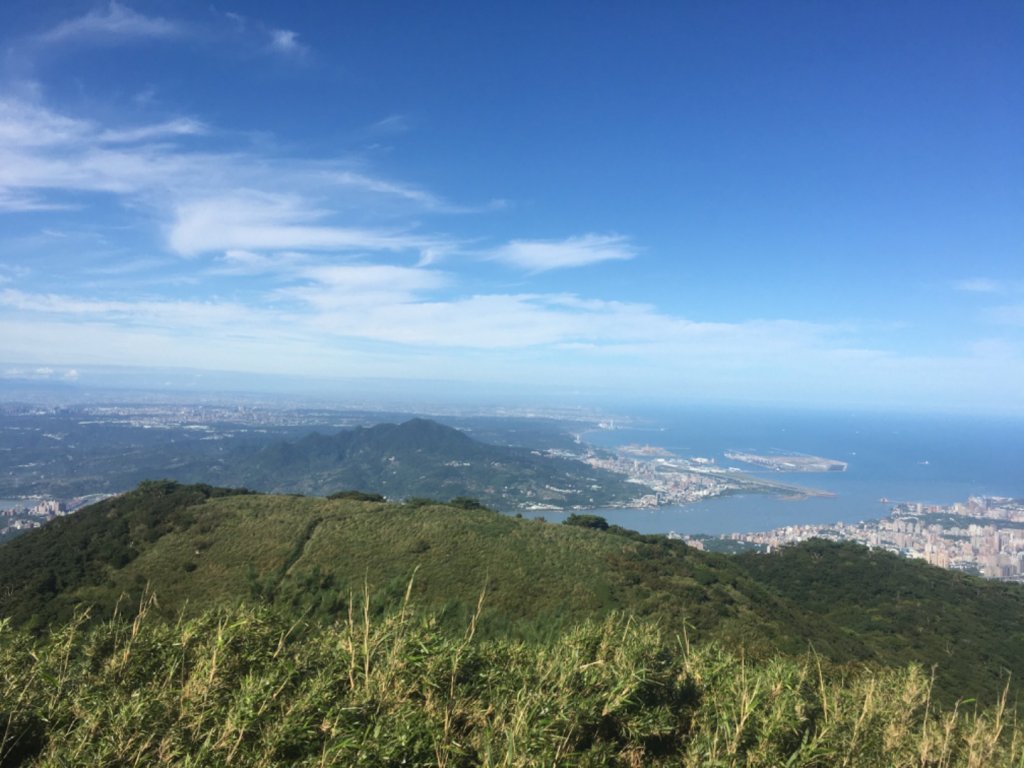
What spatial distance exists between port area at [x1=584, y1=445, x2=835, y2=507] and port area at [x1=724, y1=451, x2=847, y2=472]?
12.7m

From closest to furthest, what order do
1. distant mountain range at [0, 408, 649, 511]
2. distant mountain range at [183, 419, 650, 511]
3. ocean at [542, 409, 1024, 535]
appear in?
ocean at [542, 409, 1024, 535], distant mountain range at [0, 408, 649, 511], distant mountain range at [183, 419, 650, 511]

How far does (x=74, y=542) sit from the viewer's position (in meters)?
27.9

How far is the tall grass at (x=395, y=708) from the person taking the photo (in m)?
4.59

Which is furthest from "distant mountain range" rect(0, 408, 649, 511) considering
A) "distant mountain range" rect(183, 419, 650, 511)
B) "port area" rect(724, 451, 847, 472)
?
"port area" rect(724, 451, 847, 472)

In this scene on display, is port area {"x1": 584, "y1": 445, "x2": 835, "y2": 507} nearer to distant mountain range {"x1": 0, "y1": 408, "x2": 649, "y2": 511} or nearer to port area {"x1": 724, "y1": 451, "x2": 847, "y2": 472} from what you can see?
distant mountain range {"x1": 0, "y1": 408, "x2": 649, "y2": 511}

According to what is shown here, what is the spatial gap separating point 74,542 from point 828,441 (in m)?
218

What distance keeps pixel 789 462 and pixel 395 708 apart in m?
158

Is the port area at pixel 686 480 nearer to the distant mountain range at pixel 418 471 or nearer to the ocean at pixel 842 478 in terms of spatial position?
the ocean at pixel 842 478

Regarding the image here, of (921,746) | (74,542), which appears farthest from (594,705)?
(74,542)

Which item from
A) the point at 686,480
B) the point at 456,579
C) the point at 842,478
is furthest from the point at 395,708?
the point at 842,478

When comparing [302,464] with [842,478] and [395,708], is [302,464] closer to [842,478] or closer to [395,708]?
[395,708]

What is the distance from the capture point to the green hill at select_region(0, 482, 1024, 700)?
21766 mm

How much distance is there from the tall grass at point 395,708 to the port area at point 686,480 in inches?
3217

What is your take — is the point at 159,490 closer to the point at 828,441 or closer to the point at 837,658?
the point at 837,658
